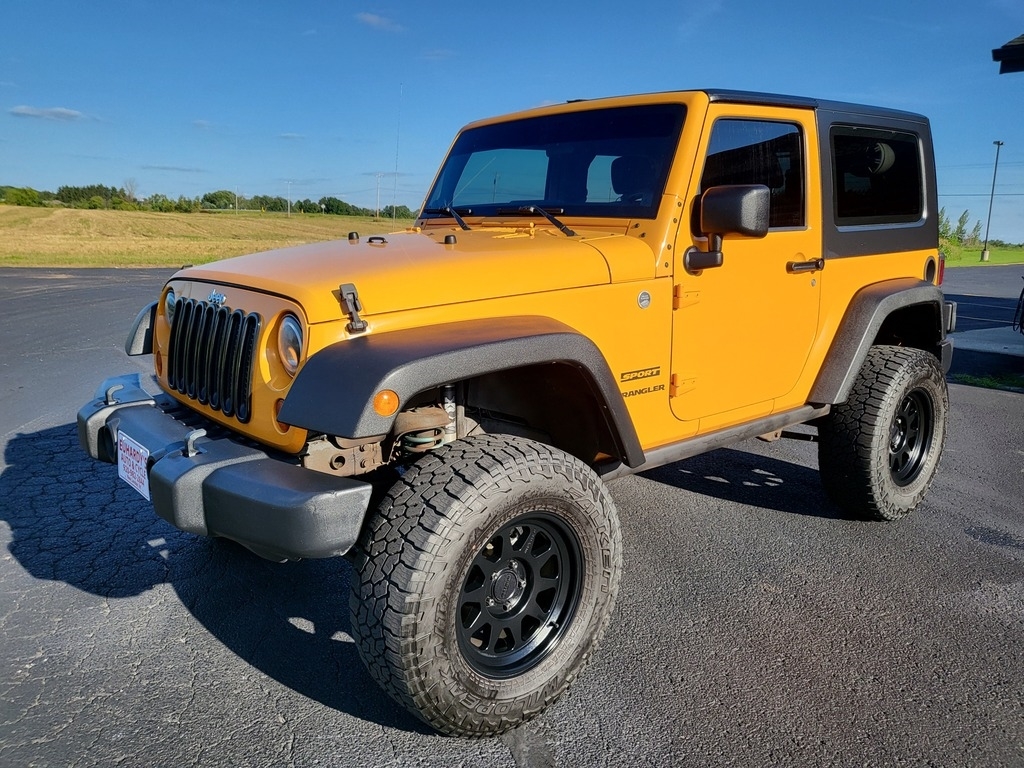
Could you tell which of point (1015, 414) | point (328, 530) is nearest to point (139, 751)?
point (328, 530)

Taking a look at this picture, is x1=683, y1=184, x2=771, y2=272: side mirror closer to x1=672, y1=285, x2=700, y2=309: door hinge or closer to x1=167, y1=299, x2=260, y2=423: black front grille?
x1=672, y1=285, x2=700, y2=309: door hinge

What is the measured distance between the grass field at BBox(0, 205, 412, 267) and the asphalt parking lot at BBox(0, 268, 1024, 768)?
47.8ft

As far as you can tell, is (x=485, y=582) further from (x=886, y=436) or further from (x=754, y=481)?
(x=754, y=481)

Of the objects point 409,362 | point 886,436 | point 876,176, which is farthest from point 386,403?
point 876,176

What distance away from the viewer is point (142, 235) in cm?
4297

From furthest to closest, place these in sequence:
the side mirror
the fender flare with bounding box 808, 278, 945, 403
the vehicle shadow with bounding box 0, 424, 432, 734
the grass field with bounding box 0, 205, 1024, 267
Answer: the grass field with bounding box 0, 205, 1024, 267, the fender flare with bounding box 808, 278, 945, 403, the side mirror, the vehicle shadow with bounding box 0, 424, 432, 734

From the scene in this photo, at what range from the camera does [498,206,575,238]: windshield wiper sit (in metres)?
3.20

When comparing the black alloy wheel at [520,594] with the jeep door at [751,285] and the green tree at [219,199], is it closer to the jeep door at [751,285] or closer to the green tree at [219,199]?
the jeep door at [751,285]

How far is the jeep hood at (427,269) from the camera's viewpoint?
2465 mm

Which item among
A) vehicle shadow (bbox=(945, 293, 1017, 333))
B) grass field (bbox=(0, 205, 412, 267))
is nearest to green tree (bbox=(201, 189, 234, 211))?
grass field (bbox=(0, 205, 412, 267))

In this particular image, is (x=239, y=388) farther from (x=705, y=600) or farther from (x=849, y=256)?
(x=849, y=256)

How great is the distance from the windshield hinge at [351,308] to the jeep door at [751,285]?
52.5 inches

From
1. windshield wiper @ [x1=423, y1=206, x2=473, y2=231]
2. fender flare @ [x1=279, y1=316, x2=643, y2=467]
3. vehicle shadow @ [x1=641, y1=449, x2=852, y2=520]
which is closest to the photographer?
fender flare @ [x1=279, y1=316, x2=643, y2=467]

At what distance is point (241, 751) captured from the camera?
7.81ft
